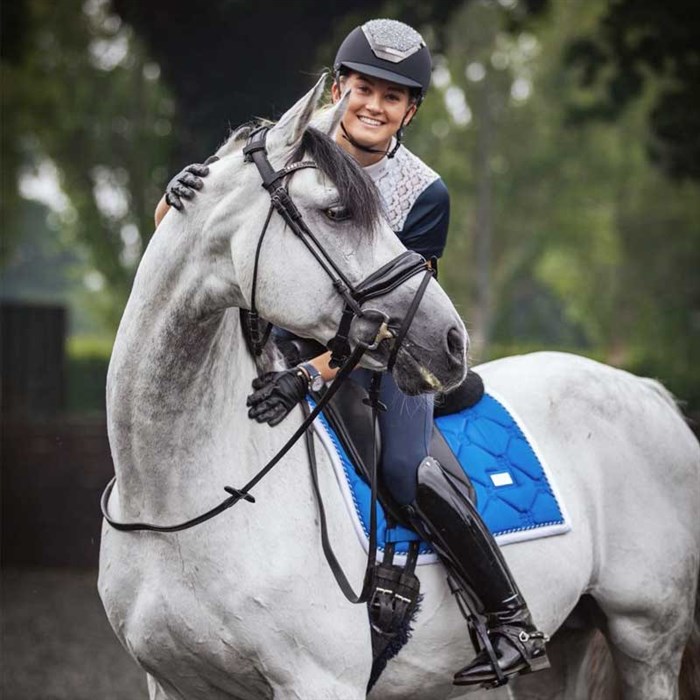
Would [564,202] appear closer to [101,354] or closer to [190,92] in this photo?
[101,354]

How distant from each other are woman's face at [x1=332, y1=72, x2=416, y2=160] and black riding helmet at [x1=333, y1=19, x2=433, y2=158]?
32 millimetres

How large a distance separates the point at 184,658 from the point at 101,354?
24.3 metres

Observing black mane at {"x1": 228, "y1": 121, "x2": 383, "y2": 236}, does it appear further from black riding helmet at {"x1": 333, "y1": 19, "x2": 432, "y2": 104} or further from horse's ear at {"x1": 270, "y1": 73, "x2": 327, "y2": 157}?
black riding helmet at {"x1": 333, "y1": 19, "x2": 432, "y2": 104}

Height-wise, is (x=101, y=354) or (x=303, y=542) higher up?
(x=303, y=542)

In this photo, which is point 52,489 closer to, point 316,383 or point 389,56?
point 316,383

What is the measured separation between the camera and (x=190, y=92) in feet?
38.0

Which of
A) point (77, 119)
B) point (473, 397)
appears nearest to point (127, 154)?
point (77, 119)

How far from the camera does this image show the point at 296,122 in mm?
3117

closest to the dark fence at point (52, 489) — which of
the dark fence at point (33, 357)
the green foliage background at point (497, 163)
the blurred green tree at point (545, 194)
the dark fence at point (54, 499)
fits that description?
the dark fence at point (54, 499)

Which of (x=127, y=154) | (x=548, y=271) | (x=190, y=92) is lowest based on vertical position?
(x=548, y=271)

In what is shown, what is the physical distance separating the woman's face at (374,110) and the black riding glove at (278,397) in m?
0.84

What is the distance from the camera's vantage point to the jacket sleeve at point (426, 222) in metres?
3.78

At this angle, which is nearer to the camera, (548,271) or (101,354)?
(101,354)

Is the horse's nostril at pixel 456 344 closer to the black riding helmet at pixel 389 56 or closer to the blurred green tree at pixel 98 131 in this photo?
the black riding helmet at pixel 389 56
